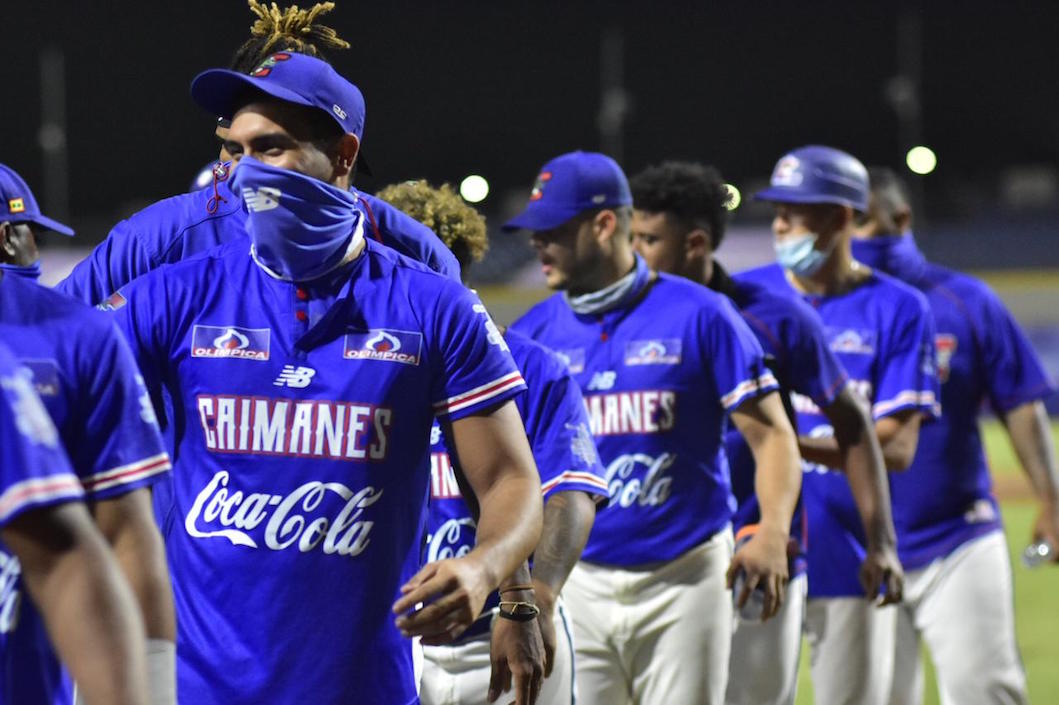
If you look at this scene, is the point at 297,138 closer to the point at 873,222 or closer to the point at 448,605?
the point at 448,605

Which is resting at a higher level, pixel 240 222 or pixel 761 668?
pixel 240 222

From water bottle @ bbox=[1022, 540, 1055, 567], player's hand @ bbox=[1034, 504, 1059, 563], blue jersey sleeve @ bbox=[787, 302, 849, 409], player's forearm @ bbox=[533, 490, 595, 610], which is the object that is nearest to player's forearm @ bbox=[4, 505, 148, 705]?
player's forearm @ bbox=[533, 490, 595, 610]

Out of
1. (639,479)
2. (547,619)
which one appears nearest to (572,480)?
(547,619)

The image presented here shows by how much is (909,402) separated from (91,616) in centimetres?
505

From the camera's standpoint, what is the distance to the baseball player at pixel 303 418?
3.23 meters

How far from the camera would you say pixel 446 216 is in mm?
4738

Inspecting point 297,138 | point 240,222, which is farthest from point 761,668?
point 297,138

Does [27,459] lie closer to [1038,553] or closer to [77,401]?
[77,401]

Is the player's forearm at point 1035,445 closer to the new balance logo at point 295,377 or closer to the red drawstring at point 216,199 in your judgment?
the red drawstring at point 216,199

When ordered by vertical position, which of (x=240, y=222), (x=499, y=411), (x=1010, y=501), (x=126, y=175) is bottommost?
(x=1010, y=501)

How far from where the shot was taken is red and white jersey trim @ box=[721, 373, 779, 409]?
5.53 m

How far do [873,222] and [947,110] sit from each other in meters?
22.9

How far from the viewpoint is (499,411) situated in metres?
3.31

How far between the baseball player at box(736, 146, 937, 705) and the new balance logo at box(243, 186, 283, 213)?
11.6ft
